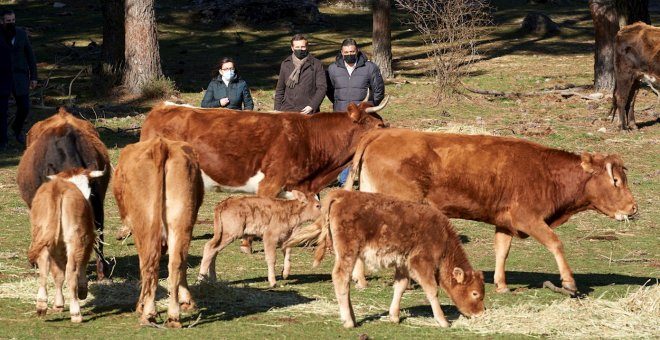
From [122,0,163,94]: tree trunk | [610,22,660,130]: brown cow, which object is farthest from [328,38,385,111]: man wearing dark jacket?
[122,0,163,94]: tree trunk

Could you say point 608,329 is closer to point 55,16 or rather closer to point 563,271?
point 563,271

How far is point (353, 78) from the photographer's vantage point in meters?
16.7

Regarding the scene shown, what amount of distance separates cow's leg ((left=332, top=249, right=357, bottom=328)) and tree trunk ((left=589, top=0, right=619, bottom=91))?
58.5 ft

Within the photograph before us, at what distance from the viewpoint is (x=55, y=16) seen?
38562mm

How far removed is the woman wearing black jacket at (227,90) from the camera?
16750 millimetres

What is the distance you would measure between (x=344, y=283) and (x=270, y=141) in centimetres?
448

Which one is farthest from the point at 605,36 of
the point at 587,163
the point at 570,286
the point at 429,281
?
the point at 429,281

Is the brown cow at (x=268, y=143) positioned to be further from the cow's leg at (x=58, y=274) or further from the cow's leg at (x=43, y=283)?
the cow's leg at (x=43, y=283)

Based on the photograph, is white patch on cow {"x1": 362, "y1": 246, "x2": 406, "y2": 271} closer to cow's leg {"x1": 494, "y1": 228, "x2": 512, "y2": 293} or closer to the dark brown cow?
cow's leg {"x1": 494, "y1": 228, "x2": 512, "y2": 293}

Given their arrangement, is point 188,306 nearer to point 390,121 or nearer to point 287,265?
point 287,265

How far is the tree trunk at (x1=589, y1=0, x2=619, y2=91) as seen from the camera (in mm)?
26781

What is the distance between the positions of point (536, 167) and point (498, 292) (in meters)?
1.35

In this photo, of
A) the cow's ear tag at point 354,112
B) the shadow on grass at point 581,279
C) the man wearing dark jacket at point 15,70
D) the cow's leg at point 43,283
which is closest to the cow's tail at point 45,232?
the cow's leg at point 43,283

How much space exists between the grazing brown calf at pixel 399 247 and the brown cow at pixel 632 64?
47.2ft
